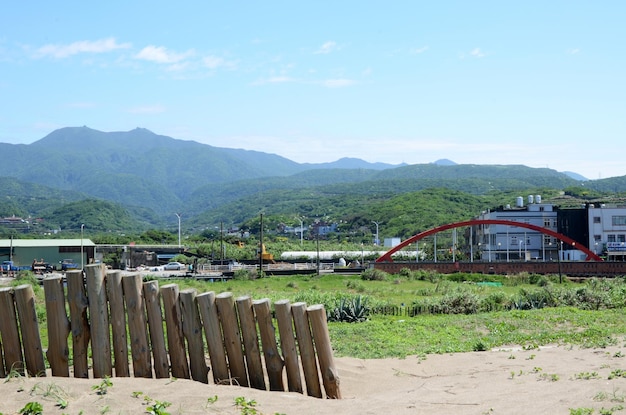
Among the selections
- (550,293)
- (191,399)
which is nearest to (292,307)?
(191,399)

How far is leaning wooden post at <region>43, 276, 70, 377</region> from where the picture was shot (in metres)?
7.26

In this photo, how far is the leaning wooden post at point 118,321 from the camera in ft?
23.9

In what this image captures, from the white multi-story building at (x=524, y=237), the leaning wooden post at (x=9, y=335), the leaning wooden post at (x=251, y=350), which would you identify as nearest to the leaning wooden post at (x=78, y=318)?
the leaning wooden post at (x=9, y=335)

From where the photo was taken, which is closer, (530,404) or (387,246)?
(530,404)

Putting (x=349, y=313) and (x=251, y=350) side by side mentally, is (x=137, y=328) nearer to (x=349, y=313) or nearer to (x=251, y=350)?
(x=251, y=350)

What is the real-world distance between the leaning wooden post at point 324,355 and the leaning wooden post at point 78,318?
2.38 meters

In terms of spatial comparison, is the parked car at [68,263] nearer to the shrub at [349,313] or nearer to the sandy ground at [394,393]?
the shrub at [349,313]

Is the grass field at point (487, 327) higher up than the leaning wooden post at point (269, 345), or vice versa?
the leaning wooden post at point (269, 345)

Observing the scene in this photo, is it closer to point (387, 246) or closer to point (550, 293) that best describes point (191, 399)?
point (550, 293)

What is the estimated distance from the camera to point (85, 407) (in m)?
5.87

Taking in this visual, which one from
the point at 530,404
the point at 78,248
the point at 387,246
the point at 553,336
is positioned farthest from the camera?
the point at 387,246

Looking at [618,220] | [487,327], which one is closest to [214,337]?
[487,327]

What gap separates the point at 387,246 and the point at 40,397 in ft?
328

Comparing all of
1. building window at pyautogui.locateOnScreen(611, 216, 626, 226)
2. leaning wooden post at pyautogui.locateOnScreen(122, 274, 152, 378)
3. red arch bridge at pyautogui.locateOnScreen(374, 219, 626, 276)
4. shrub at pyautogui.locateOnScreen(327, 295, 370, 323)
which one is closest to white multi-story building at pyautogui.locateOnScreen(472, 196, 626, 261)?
building window at pyautogui.locateOnScreen(611, 216, 626, 226)
